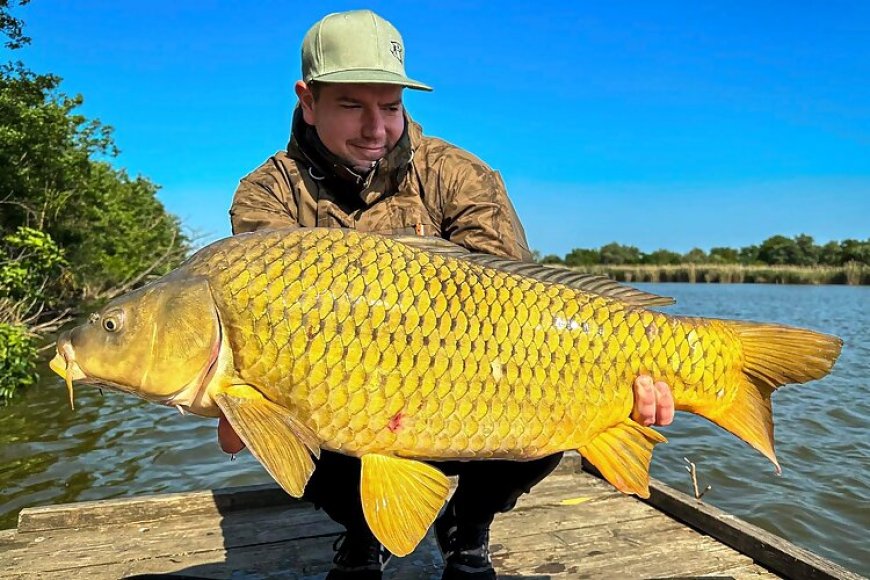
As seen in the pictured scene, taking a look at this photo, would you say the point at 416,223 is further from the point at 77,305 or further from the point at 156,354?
the point at 77,305

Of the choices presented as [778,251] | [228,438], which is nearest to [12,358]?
[228,438]

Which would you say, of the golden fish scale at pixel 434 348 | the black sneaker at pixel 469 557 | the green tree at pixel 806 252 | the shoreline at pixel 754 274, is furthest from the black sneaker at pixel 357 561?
the green tree at pixel 806 252

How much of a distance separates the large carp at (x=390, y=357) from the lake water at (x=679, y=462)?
3.11m

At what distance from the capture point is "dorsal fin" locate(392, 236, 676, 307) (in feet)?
5.44

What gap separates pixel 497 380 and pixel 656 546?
1.54 meters

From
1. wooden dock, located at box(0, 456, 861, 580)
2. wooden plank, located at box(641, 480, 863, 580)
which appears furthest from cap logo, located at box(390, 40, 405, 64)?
wooden plank, located at box(641, 480, 863, 580)

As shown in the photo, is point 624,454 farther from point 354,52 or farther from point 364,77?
point 354,52

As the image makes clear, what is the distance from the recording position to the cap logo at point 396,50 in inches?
76.5

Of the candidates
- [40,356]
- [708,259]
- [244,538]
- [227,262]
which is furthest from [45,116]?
[708,259]

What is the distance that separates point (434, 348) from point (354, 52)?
2.97 feet

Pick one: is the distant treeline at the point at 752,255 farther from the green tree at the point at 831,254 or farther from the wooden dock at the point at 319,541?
the wooden dock at the point at 319,541

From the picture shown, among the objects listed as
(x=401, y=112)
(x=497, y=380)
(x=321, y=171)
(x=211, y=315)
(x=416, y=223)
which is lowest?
(x=497, y=380)

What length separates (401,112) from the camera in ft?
6.70

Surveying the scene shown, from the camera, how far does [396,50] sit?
6.44ft
